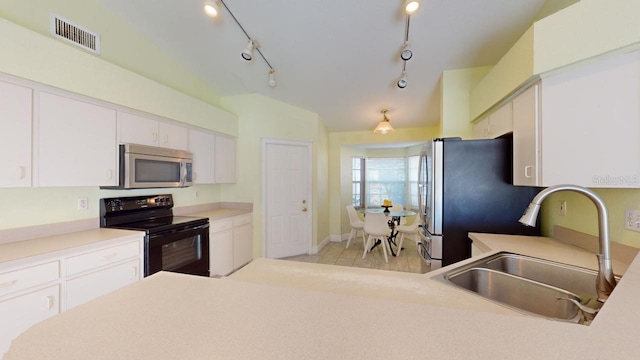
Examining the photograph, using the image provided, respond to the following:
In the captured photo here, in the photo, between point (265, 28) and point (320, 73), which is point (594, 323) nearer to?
point (265, 28)

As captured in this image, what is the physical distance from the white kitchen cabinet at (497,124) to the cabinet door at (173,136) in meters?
3.35

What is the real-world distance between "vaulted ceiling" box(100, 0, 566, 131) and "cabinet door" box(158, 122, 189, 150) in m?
1.01

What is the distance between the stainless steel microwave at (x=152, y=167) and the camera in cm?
228

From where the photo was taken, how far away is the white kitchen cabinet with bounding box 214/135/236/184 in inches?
139

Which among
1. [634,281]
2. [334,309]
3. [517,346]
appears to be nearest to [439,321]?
[517,346]

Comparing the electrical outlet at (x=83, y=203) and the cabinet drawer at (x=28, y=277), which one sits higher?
the electrical outlet at (x=83, y=203)

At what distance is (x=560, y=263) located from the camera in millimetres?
1345

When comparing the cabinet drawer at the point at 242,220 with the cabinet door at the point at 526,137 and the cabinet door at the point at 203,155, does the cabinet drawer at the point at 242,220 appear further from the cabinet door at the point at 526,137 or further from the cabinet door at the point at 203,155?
the cabinet door at the point at 526,137

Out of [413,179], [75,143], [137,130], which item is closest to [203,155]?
[137,130]

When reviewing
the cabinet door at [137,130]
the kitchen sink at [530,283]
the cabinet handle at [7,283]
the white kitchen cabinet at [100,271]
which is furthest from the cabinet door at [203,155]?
the kitchen sink at [530,283]

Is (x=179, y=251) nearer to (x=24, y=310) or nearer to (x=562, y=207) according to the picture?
(x=24, y=310)

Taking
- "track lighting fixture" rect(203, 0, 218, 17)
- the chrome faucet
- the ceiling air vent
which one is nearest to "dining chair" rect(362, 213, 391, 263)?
the chrome faucet

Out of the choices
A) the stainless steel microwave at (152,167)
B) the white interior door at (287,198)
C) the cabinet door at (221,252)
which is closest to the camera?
the stainless steel microwave at (152,167)

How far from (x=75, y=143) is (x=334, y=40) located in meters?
2.52
